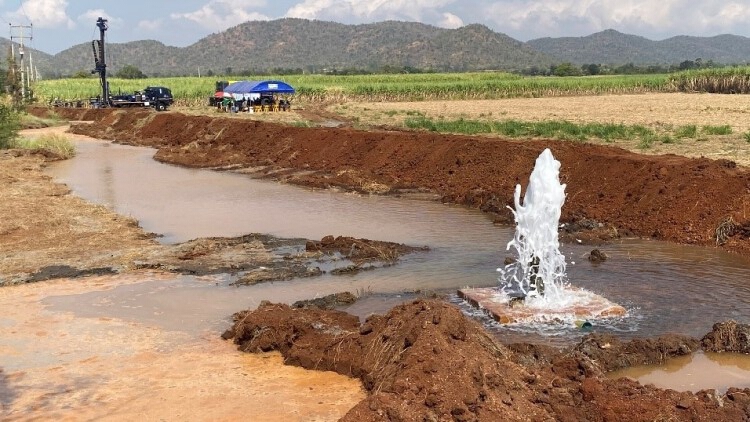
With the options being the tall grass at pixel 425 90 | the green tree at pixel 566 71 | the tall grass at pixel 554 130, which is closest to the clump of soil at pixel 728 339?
the tall grass at pixel 554 130

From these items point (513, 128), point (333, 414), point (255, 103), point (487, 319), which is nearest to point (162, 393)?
point (333, 414)

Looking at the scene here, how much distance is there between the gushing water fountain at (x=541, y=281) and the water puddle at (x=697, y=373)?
1419 mm

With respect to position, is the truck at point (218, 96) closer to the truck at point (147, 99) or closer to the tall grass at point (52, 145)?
the truck at point (147, 99)

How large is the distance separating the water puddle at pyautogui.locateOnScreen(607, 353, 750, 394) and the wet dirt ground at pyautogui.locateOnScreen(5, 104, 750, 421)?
0.12 m

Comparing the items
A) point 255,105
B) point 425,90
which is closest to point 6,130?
point 255,105

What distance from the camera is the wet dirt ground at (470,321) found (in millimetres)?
5781

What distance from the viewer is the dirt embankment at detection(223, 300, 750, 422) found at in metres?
5.63

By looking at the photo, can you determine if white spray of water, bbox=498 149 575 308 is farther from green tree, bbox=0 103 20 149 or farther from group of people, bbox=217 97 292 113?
group of people, bbox=217 97 292 113

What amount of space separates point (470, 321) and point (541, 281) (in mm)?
2997

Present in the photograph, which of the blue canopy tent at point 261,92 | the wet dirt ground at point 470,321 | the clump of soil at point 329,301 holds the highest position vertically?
the blue canopy tent at point 261,92

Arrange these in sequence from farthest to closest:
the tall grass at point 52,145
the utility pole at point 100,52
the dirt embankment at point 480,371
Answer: the utility pole at point 100,52 < the tall grass at point 52,145 < the dirt embankment at point 480,371

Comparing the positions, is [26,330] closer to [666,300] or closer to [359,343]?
[359,343]

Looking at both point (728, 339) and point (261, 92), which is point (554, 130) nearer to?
point (728, 339)

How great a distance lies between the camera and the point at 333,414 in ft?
20.7
